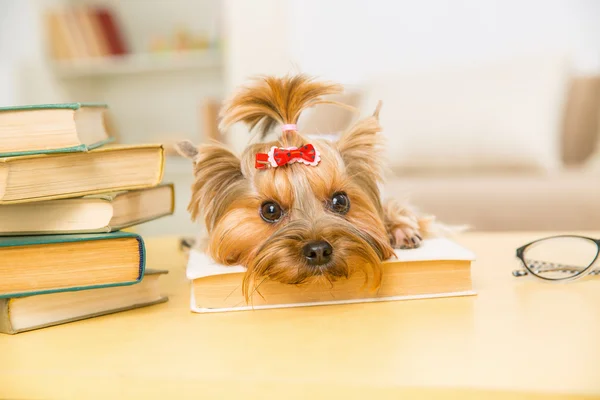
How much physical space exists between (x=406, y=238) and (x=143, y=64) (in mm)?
3379

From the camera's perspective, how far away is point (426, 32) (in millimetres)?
3777

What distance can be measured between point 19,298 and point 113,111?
373 cm

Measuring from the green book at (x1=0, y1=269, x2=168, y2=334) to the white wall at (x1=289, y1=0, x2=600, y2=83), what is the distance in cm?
266

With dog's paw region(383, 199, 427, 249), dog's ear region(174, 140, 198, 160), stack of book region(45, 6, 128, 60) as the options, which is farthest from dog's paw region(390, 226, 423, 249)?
stack of book region(45, 6, 128, 60)

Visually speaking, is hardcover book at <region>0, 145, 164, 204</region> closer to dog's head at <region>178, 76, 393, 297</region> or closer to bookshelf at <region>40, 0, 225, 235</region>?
dog's head at <region>178, 76, 393, 297</region>

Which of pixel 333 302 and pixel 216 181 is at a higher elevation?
pixel 216 181

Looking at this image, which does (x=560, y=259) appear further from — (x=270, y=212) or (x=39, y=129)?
→ (x=39, y=129)

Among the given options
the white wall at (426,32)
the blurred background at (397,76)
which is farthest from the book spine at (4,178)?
the white wall at (426,32)

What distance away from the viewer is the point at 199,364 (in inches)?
28.1

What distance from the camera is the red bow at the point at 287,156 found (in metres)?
0.97

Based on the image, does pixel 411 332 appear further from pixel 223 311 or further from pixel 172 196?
pixel 172 196

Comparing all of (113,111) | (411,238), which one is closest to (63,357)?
(411,238)

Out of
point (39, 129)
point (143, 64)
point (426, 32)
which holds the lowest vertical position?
point (39, 129)

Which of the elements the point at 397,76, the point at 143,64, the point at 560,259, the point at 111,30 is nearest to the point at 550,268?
the point at 560,259
